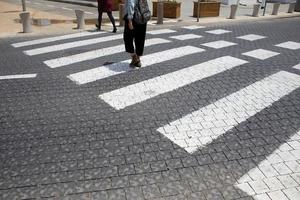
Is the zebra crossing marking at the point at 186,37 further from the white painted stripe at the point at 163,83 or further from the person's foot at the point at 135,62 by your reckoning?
the person's foot at the point at 135,62

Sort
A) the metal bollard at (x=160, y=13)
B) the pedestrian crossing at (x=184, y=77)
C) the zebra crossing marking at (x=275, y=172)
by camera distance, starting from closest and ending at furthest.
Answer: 1. the zebra crossing marking at (x=275, y=172)
2. the pedestrian crossing at (x=184, y=77)
3. the metal bollard at (x=160, y=13)

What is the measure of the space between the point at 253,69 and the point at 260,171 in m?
4.13

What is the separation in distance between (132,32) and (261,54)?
3.78m

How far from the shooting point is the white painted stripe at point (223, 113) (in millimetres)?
4383

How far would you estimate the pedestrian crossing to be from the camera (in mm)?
4695

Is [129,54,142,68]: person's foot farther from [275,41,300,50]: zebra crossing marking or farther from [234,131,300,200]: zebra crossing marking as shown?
[275,41,300,50]: zebra crossing marking

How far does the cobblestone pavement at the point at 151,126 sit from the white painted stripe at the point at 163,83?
2 centimetres

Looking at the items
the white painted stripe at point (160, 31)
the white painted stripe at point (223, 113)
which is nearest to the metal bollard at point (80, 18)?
the white painted stripe at point (160, 31)

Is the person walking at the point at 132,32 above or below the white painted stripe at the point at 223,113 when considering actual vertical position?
above

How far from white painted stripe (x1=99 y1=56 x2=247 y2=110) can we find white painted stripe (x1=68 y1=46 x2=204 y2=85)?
35.2 inches

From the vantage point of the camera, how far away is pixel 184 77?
6.76 metres

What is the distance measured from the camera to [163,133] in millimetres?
4469

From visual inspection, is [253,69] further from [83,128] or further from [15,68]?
[15,68]

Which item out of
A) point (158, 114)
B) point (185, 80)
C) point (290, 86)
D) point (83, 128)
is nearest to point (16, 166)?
point (83, 128)
